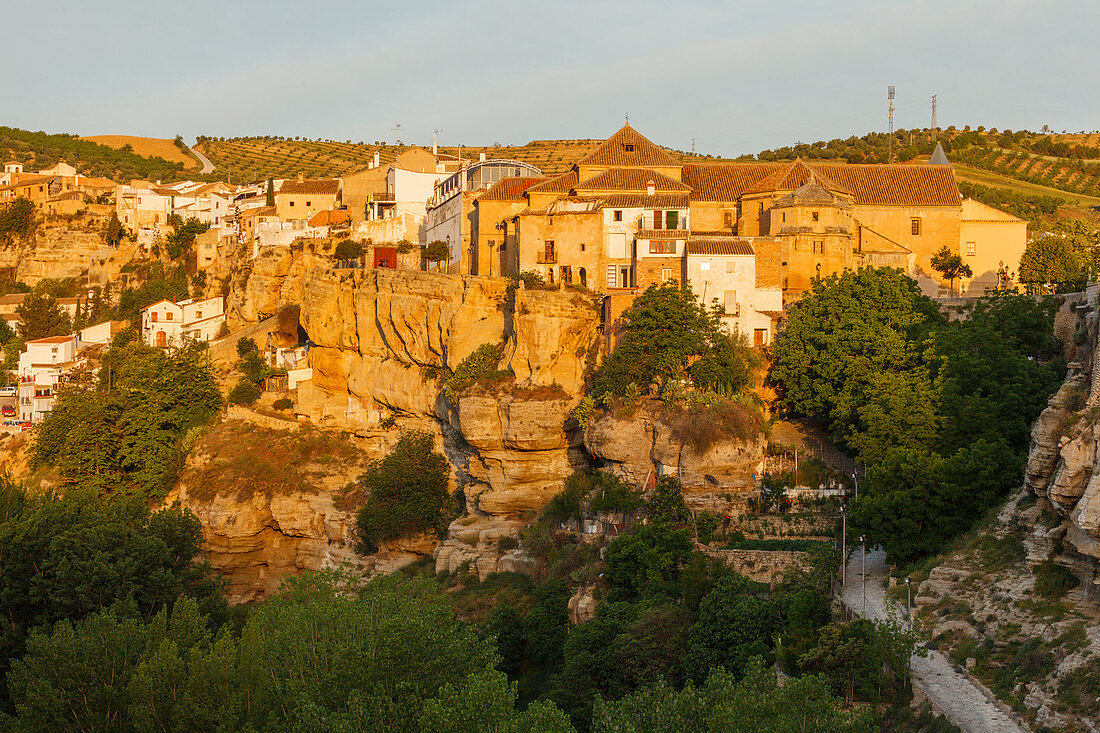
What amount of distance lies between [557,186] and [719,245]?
825cm

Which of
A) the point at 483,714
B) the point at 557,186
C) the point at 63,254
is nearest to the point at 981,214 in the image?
the point at 557,186

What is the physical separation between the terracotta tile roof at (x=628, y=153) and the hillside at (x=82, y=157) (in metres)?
59.4

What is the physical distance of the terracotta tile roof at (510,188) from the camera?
147 feet

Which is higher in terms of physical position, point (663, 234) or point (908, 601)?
point (663, 234)

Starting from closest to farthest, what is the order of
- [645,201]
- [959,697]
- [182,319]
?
1. [959,697]
2. [645,201]
3. [182,319]

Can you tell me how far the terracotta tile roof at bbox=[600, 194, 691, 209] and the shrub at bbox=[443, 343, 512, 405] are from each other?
6808 millimetres

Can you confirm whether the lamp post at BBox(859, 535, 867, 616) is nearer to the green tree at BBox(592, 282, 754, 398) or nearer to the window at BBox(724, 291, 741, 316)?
the green tree at BBox(592, 282, 754, 398)

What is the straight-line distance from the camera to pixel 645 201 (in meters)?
41.6

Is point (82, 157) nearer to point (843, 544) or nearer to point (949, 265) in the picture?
point (949, 265)

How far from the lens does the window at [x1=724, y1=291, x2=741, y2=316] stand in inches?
1481

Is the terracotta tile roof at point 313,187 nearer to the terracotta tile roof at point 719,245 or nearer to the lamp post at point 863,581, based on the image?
the terracotta tile roof at point 719,245

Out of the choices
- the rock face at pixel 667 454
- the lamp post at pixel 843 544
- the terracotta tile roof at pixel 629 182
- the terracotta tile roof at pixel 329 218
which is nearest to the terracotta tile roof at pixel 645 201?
the terracotta tile roof at pixel 629 182

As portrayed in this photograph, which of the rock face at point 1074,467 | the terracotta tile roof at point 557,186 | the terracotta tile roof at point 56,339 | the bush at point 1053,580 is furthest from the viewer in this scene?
the terracotta tile roof at point 56,339

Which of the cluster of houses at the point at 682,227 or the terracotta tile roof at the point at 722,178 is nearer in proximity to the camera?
the cluster of houses at the point at 682,227
